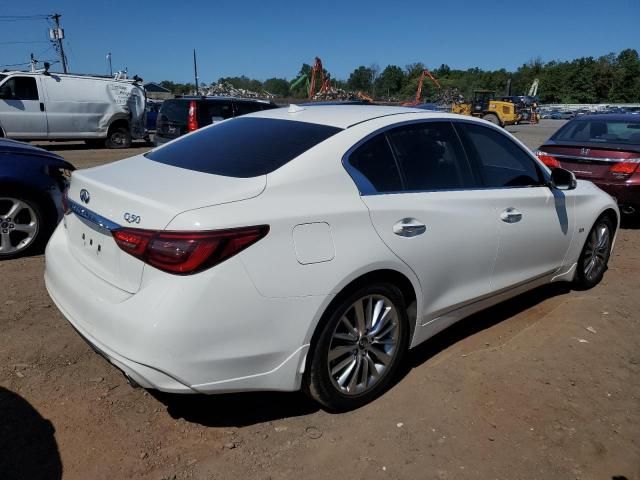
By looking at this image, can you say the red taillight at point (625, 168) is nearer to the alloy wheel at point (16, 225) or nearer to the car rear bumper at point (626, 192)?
the car rear bumper at point (626, 192)

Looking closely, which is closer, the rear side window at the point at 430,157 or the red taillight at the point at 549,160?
the rear side window at the point at 430,157

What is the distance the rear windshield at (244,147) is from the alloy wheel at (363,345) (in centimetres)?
88

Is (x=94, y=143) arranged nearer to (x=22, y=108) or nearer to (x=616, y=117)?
(x=22, y=108)

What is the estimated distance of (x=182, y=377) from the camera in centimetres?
239

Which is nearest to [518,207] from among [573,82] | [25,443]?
[25,443]

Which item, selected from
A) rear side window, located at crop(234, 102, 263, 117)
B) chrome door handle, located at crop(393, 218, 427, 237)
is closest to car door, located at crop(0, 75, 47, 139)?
rear side window, located at crop(234, 102, 263, 117)

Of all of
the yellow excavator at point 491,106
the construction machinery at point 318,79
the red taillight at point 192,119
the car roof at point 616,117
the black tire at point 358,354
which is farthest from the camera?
the yellow excavator at point 491,106

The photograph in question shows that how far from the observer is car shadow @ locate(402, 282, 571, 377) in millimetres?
3824

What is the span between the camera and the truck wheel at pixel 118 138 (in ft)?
56.0

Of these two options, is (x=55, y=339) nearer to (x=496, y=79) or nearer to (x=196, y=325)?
(x=196, y=325)

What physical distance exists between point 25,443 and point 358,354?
170cm

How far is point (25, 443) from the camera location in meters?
2.68

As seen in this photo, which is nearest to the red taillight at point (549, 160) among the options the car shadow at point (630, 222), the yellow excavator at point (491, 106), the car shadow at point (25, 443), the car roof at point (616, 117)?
the car roof at point (616, 117)

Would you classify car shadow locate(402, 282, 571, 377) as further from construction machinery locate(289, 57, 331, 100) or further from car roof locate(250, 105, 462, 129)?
construction machinery locate(289, 57, 331, 100)
